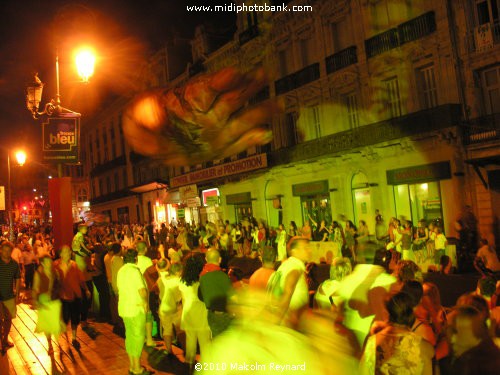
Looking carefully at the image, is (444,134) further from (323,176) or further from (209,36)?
(209,36)

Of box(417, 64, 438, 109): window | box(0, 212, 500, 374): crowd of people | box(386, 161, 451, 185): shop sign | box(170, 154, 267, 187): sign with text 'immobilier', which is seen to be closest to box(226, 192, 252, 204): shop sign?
box(170, 154, 267, 187): sign with text 'immobilier'

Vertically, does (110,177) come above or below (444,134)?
above

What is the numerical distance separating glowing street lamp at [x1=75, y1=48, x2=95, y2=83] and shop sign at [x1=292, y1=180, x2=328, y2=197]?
16.0 metres

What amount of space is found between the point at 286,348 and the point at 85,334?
6.96 metres

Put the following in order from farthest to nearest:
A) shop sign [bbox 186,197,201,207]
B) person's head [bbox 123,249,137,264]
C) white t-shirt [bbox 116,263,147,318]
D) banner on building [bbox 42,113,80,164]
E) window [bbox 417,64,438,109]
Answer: shop sign [bbox 186,197,201,207]
window [bbox 417,64,438,109]
banner on building [bbox 42,113,80,164]
person's head [bbox 123,249,137,264]
white t-shirt [bbox 116,263,147,318]

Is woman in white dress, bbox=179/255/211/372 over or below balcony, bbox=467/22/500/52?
below

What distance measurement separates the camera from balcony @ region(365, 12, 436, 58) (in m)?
19.0

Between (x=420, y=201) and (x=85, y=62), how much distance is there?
581 inches

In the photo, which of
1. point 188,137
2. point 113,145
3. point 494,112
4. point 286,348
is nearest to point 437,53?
point 494,112

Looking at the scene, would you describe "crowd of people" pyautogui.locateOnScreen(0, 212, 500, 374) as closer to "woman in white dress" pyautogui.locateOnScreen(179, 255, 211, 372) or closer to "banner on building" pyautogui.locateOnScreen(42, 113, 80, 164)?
"woman in white dress" pyautogui.locateOnScreen(179, 255, 211, 372)

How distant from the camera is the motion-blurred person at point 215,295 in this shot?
5.09 meters

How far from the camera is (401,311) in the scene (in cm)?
338

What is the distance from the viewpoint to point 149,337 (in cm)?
805

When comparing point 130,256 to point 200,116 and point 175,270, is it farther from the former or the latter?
point 200,116
